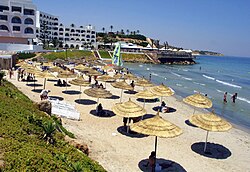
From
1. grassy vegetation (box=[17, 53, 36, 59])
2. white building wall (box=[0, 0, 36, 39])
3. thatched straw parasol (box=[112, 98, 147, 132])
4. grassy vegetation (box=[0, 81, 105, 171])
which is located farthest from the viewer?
white building wall (box=[0, 0, 36, 39])

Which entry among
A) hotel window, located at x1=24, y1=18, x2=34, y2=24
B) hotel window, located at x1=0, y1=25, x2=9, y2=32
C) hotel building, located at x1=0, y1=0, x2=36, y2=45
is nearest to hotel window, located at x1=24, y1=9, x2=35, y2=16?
hotel building, located at x1=0, y1=0, x2=36, y2=45

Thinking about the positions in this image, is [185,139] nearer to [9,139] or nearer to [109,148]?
[109,148]

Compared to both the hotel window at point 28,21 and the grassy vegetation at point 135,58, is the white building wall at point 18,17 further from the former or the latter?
the grassy vegetation at point 135,58

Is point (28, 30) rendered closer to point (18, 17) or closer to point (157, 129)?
point (18, 17)

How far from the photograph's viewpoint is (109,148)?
1266 centimetres

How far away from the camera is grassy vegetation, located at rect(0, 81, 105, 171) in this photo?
20.8 feet

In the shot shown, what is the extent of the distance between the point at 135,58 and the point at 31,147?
278 ft

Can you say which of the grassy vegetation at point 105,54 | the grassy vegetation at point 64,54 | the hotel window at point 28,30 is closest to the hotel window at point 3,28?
the hotel window at point 28,30

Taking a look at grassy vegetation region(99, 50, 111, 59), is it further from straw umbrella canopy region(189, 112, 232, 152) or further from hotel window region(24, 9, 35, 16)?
straw umbrella canopy region(189, 112, 232, 152)

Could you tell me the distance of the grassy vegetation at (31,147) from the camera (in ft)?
20.8

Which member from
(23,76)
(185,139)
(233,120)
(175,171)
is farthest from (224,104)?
(23,76)

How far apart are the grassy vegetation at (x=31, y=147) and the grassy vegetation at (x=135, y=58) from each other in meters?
79.6

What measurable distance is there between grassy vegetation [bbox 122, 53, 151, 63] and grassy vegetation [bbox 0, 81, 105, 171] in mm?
79598

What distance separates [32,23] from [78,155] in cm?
5741
